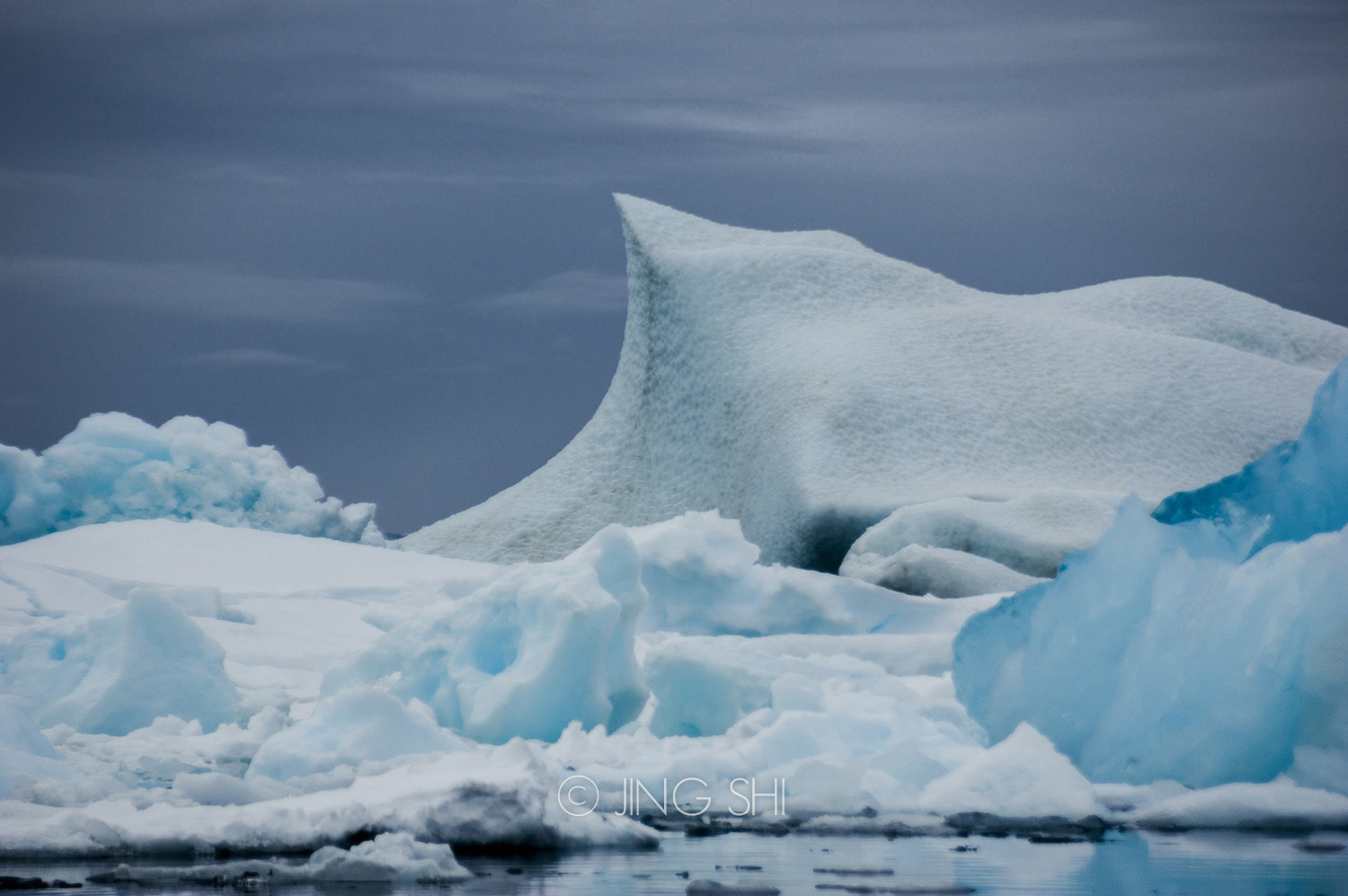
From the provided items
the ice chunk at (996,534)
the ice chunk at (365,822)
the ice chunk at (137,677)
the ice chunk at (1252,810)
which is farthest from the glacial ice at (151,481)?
the ice chunk at (1252,810)

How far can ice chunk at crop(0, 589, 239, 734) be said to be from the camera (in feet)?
28.8

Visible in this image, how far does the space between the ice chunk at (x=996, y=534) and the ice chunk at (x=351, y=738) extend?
1057cm

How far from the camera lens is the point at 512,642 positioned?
8.27 m

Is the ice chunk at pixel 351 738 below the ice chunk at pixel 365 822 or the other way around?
the other way around

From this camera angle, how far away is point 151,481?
1834cm

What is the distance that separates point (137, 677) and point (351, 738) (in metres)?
2.77

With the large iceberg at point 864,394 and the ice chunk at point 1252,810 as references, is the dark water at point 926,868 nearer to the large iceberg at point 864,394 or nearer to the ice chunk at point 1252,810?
the ice chunk at point 1252,810

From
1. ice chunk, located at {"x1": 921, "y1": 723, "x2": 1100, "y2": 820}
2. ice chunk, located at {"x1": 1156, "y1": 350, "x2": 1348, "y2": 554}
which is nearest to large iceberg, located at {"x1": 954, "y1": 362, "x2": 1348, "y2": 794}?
ice chunk, located at {"x1": 1156, "y1": 350, "x2": 1348, "y2": 554}

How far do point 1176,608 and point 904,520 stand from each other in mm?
12347

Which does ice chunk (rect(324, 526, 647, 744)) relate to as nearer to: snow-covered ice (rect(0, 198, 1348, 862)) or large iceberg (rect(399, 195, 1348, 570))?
snow-covered ice (rect(0, 198, 1348, 862))

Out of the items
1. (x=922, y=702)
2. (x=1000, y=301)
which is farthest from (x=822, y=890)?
(x=1000, y=301)

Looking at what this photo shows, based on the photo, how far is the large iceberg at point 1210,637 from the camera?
5.82 m

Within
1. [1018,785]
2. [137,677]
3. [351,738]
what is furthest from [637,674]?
[137,677]

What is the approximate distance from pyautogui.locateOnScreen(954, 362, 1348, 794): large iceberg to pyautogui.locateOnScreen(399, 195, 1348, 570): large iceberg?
13411mm
